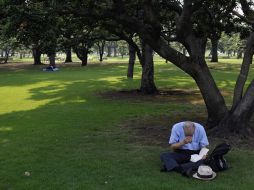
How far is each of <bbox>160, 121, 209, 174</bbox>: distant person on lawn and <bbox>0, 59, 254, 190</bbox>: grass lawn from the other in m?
0.31

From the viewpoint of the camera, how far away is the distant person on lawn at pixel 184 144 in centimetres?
924

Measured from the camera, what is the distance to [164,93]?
23719 mm

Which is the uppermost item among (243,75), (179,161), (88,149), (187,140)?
(243,75)

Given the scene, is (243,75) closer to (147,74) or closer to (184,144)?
(184,144)

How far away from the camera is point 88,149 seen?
11.2 meters

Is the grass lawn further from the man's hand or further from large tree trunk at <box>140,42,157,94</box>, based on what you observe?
large tree trunk at <box>140,42,157,94</box>

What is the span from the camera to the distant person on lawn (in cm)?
924

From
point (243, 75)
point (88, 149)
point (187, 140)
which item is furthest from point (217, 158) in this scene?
point (243, 75)

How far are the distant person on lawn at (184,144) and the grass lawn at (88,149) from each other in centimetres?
31

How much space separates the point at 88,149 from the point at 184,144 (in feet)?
8.89

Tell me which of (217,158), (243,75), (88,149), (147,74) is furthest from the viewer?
(147,74)

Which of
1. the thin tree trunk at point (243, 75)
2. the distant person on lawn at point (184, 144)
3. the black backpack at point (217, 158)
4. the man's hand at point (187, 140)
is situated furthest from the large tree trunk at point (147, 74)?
the black backpack at point (217, 158)

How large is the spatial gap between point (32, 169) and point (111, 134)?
13.0ft

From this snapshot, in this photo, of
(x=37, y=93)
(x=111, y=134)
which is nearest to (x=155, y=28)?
(x=111, y=134)
